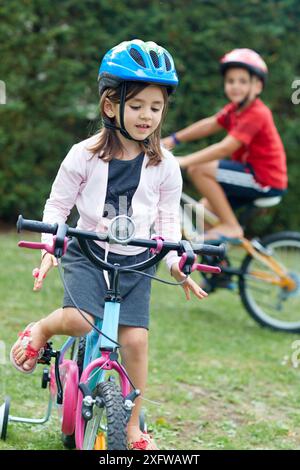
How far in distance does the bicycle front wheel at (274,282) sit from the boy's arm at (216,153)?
73 cm

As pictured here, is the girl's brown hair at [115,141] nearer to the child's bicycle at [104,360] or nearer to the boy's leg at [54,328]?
the child's bicycle at [104,360]

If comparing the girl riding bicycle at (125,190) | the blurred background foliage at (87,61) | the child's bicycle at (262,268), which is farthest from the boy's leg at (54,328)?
the blurred background foliage at (87,61)

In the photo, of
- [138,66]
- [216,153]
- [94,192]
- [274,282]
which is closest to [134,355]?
[94,192]

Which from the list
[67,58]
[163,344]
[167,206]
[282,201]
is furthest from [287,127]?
[167,206]

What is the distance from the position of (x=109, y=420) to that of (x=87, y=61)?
7.16 metres

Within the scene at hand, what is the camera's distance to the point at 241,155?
21.8 ft

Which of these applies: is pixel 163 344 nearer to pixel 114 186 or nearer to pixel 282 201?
pixel 114 186

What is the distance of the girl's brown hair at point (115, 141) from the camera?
10.9ft

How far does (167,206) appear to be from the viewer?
3547 millimetres

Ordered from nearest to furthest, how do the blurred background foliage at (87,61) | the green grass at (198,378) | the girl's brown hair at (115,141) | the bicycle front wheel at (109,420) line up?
the bicycle front wheel at (109,420) → the girl's brown hair at (115,141) → the green grass at (198,378) → the blurred background foliage at (87,61)

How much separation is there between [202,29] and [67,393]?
7.32 meters

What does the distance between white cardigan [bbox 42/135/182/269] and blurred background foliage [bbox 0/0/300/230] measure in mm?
5369

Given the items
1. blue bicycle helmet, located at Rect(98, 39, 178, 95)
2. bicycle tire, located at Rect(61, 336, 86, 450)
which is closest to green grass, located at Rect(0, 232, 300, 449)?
bicycle tire, located at Rect(61, 336, 86, 450)

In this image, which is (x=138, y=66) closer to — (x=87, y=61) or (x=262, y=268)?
(x=262, y=268)
